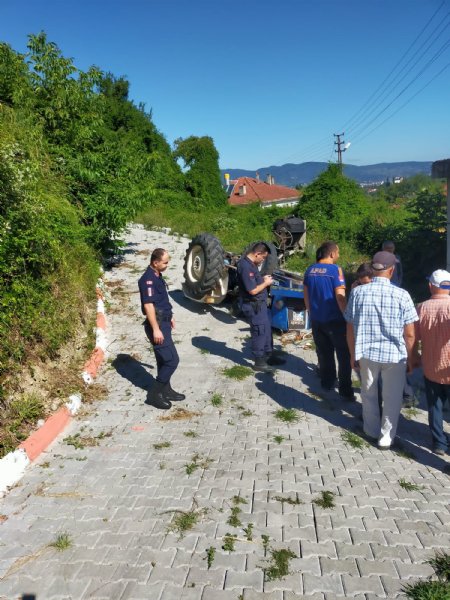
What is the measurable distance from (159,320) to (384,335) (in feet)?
7.13

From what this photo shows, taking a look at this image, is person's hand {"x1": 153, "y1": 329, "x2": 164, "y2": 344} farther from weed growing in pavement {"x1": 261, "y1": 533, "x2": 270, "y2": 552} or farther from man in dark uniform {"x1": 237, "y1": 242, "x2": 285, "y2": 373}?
weed growing in pavement {"x1": 261, "y1": 533, "x2": 270, "y2": 552}

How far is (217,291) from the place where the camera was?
309 inches

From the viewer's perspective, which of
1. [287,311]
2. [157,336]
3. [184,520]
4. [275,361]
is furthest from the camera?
[287,311]

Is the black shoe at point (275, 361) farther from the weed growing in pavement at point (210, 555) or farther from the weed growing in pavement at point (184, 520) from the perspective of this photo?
the weed growing in pavement at point (210, 555)

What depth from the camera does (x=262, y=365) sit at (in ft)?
18.7

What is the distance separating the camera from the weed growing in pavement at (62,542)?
2.78 meters

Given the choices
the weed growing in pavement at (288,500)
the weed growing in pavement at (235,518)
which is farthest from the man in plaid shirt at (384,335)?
the weed growing in pavement at (235,518)

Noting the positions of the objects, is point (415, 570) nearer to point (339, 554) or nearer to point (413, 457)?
point (339, 554)

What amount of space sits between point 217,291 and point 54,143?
14.2ft

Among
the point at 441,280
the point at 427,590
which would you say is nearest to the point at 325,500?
the point at 427,590

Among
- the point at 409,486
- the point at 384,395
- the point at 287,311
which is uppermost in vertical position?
the point at 287,311

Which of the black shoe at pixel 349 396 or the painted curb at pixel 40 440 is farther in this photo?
the black shoe at pixel 349 396

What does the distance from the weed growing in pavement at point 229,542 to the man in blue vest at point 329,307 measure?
2.37 metres

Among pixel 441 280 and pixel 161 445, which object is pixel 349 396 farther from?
pixel 161 445
